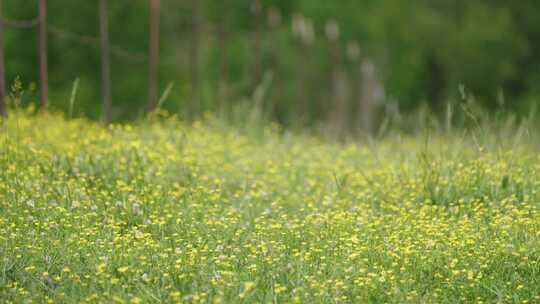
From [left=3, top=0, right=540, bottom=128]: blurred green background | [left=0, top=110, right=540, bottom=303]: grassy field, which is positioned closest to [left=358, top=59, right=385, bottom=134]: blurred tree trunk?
[left=3, top=0, right=540, bottom=128]: blurred green background

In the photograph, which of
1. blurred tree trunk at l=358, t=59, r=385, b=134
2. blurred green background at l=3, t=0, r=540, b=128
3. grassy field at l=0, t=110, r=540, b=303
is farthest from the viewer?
blurred green background at l=3, t=0, r=540, b=128

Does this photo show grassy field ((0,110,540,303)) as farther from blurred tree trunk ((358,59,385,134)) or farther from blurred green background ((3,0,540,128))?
blurred green background ((3,0,540,128))

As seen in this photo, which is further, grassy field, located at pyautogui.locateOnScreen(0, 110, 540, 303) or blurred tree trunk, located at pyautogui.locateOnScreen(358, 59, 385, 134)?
blurred tree trunk, located at pyautogui.locateOnScreen(358, 59, 385, 134)

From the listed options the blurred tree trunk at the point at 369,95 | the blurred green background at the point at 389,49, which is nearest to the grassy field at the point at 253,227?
the blurred tree trunk at the point at 369,95

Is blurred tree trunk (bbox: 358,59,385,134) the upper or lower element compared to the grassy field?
lower

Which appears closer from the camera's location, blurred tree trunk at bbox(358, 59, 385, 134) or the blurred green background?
blurred tree trunk at bbox(358, 59, 385, 134)

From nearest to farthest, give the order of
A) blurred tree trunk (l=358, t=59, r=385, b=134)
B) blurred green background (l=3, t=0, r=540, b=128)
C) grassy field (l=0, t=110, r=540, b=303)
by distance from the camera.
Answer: grassy field (l=0, t=110, r=540, b=303) → blurred tree trunk (l=358, t=59, r=385, b=134) → blurred green background (l=3, t=0, r=540, b=128)

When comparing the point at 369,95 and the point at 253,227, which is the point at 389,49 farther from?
the point at 253,227

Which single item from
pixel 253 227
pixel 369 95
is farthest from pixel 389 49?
pixel 253 227

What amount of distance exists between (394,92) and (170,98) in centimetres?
1162

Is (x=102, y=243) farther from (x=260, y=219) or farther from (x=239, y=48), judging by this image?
(x=239, y=48)

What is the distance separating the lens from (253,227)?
6539 millimetres

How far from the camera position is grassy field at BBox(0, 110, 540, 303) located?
5336 mm

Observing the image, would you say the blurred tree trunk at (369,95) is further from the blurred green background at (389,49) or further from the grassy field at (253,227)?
the grassy field at (253,227)
